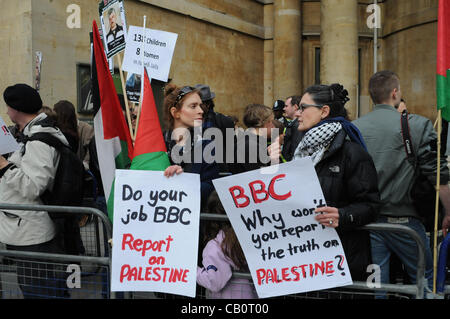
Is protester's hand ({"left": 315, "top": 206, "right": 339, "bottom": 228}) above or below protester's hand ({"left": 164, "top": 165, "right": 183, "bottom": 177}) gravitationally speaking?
below

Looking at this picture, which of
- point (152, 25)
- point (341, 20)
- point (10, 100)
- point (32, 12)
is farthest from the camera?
point (341, 20)

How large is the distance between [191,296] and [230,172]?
2303 mm

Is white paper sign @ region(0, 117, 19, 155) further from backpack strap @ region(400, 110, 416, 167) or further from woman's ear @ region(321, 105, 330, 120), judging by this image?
backpack strap @ region(400, 110, 416, 167)

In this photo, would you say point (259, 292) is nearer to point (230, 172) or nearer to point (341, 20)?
point (230, 172)

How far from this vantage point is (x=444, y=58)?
3.09 metres

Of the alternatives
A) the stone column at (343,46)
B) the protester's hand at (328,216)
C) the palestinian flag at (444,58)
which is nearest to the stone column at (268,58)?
the stone column at (343,46)

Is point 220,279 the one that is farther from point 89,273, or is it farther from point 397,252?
point 397,252

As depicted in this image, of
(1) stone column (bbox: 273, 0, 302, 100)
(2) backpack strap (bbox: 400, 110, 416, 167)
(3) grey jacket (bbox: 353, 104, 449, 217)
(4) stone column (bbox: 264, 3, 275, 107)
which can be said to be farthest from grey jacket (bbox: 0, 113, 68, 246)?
(4) stone column (bbox: 264, 3, 275, 107)

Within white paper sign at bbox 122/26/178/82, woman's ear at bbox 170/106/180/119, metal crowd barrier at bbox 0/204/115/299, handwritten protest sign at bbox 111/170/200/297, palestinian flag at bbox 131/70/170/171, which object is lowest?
metal crowd barrier at bbox 0/204/115/299

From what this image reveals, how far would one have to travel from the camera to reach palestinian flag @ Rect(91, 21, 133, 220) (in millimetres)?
3891

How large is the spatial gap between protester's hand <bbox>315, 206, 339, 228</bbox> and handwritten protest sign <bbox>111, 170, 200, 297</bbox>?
0.75 meters

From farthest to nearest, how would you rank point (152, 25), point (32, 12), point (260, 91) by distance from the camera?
point (260, 91) → point (152, 25) → point (32, 12)

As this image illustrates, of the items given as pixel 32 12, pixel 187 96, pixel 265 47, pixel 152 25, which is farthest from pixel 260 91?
pixel 187 96

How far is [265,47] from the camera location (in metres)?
16.8
